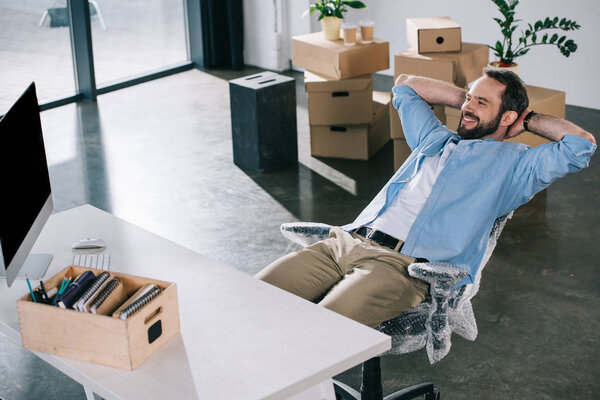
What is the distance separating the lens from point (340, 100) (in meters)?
5.13

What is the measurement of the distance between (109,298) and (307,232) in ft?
3.15

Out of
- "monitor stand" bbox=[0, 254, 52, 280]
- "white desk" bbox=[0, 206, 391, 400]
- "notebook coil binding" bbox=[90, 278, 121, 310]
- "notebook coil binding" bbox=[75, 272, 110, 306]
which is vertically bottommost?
"white desk" bbox=[0, 206, 391, 400]

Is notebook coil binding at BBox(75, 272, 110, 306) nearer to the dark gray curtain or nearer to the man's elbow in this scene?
the man's elbow

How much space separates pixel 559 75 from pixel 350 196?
2406mm

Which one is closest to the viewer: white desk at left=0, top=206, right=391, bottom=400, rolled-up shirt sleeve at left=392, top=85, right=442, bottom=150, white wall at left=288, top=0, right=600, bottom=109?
white desk at left=0, top=206, right=391, bottom=400

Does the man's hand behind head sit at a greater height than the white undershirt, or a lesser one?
greater

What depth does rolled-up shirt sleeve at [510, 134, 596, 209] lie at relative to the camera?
8.29ft

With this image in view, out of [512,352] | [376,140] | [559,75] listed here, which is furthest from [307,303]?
[559,75]

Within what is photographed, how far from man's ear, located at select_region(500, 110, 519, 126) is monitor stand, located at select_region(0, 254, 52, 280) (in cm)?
163

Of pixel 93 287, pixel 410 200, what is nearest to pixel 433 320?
pixel 410 200

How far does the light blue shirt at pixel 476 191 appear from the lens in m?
2.56

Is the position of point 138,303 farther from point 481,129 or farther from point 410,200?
point 481,129

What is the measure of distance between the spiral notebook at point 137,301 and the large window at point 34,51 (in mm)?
4706

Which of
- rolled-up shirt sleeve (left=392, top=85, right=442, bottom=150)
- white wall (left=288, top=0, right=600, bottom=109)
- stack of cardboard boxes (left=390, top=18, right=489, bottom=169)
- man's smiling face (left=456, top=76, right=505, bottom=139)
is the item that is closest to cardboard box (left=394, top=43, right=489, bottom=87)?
stack of cardboard boxes (left=390, top=18, right=489, bottom=169)
